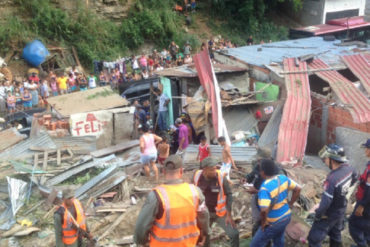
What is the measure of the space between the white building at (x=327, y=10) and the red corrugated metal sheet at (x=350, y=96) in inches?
721

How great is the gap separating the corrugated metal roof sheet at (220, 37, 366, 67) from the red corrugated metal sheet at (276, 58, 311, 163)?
1912 mm

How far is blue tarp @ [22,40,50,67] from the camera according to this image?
61.4 ft

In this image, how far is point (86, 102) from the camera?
11.4m

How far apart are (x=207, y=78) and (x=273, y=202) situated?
22.4ft

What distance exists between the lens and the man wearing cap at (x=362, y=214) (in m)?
5.28

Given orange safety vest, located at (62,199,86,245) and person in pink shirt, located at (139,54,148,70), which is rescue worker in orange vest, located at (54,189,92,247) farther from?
person in pink shirt, located at (139,54,148,70)

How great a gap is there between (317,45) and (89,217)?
1168 cm

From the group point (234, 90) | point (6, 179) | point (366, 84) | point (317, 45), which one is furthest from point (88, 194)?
point (317, 45)

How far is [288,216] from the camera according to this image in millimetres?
4914

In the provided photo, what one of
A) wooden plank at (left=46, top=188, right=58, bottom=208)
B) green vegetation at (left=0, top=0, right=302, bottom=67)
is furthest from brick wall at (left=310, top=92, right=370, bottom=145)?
green vegetation at (left=0, top=0, right=302, bottom=67)

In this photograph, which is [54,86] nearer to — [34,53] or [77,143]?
[34,53]

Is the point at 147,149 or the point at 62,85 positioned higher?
the point at 147,149

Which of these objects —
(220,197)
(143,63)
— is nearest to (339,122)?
(220,197)

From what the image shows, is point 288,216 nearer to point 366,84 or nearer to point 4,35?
point 366,84
